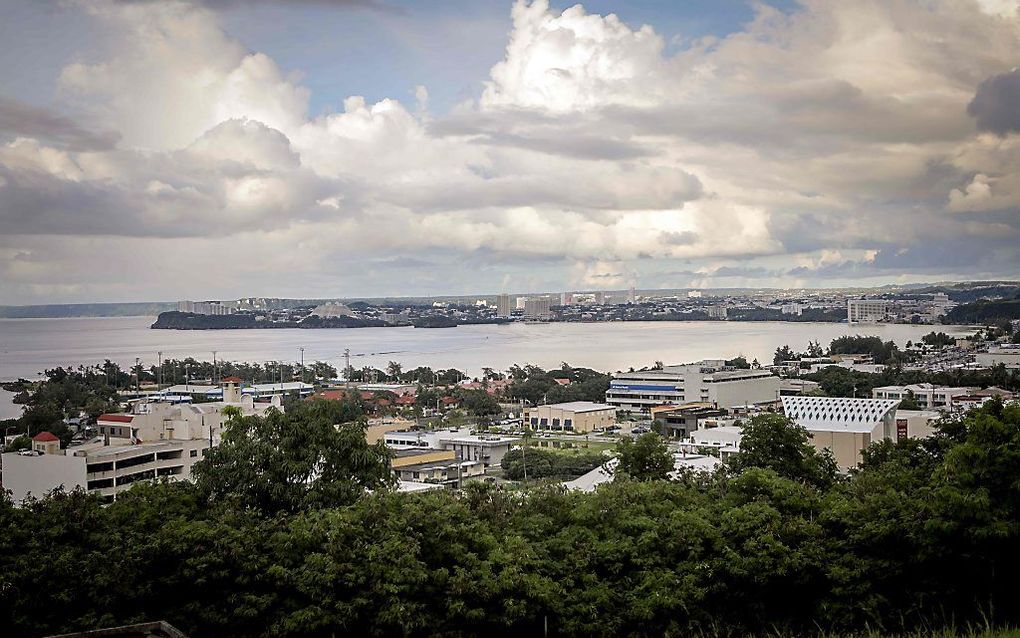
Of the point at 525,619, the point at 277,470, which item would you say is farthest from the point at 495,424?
the point at 525,619

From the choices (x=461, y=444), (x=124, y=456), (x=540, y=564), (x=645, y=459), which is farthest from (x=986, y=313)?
(x=540, y=564)

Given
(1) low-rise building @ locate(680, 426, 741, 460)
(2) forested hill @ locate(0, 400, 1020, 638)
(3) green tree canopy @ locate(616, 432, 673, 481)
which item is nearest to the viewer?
(2) forested hill @ locate(0, 400, 1020, 638)

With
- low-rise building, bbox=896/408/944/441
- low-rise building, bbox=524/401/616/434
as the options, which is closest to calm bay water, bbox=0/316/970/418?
low-rise building, bbox=524/401/616/434

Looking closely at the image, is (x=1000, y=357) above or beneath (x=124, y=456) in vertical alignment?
beneath

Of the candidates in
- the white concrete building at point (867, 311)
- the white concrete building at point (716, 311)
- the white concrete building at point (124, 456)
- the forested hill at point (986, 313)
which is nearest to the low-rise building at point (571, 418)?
the white concrete building at point (124, 456)

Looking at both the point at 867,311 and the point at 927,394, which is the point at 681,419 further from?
the point at 867,311

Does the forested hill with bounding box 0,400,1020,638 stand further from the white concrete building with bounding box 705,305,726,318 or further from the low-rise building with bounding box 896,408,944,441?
the white concrete building with bounding box 705,305,726,318

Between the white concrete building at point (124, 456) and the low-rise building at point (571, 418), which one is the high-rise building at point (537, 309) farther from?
the white concrete building at point (124, 456)
